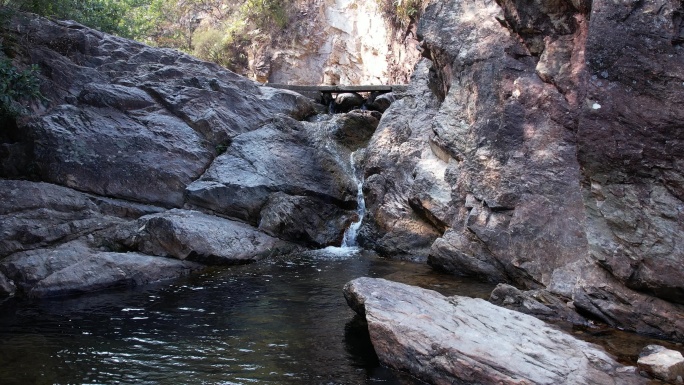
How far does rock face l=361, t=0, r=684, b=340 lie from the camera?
6754mm

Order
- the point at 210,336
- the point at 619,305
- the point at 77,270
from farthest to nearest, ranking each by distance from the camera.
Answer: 1. the point at 77,270
2. the point at 619,305
3. the point at 210,336

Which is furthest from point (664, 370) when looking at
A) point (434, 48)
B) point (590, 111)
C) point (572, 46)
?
point (434, 48)

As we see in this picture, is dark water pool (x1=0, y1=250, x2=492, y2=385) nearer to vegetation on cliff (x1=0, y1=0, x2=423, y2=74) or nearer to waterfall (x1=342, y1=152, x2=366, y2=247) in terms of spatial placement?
waterfall (x1=342, y1=152, x2=366, y2=247)

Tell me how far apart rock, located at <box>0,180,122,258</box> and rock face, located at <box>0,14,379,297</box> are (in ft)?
0.08

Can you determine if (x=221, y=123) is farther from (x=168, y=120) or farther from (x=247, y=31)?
(x=247, y=31)

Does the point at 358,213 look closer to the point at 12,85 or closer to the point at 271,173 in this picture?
the point at 271,173

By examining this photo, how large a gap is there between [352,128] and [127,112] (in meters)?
5.89

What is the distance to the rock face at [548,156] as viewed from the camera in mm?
6754

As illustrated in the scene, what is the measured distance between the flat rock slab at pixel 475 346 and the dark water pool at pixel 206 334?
327mm

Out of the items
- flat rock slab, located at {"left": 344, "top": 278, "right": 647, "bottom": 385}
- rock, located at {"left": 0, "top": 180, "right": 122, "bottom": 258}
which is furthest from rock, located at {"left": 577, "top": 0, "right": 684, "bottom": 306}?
rock, located at {"left": 0, "top": 180, "right": 122, "bottom": 258}

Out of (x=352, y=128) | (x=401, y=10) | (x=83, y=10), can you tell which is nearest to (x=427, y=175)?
(x=352, y=128)

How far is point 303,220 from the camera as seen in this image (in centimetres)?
1302

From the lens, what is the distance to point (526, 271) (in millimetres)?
9000

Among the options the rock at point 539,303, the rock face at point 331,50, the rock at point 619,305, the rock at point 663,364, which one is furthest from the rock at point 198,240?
the rock face at point 331,50
